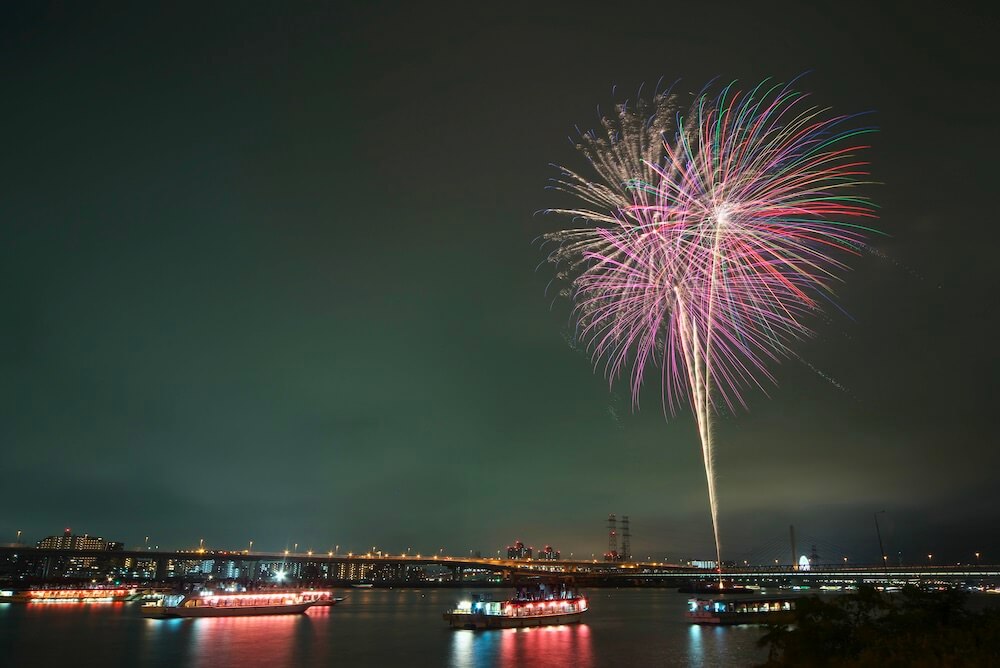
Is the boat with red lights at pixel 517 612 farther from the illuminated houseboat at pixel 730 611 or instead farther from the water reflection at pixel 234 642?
the water reflection at pixel 234 642

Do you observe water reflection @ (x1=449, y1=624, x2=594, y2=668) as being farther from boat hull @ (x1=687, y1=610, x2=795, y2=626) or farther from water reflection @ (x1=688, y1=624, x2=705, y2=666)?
boat hull @ (x1=687, y1=610, x2=795, y2=626)

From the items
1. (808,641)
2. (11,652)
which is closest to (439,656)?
(11,652)

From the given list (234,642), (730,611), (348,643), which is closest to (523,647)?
(348,643)

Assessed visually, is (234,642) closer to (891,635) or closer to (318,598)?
(891,635)

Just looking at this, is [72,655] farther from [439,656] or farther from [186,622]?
[186,622]

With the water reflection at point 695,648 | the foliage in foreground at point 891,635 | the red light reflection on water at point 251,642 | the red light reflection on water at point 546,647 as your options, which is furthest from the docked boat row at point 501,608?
the foliage in foreground at point 891,635

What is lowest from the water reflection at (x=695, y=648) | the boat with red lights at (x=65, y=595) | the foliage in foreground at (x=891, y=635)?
the boat with red lights at (x=65, y=595)
